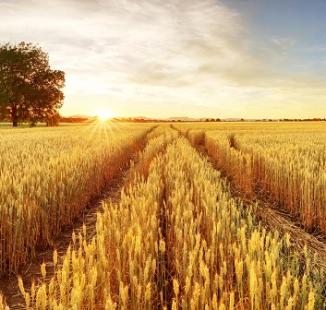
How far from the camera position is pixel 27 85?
4909cm

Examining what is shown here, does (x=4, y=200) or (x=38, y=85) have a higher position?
(x=38, y=85)

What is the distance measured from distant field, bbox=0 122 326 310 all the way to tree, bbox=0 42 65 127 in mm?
41800

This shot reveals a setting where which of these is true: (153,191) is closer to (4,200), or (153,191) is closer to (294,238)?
(4,200)

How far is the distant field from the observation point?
2.13 m

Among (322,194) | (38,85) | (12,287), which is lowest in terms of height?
(12,287)

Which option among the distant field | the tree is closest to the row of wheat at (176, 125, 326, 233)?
the distant field

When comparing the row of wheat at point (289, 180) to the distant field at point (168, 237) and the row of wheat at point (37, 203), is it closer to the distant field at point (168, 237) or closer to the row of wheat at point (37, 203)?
the distant field at point (168, 237)

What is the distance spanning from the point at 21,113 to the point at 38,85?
4309 mm

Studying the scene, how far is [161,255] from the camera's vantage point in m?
2.91

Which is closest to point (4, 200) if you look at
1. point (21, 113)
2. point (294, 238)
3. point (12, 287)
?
point (12, 287)

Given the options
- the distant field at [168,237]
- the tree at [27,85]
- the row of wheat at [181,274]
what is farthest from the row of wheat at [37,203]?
the tree at [27,85]

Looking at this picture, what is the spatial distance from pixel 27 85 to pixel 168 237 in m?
49.7

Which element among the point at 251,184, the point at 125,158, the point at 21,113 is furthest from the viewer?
the point at 21,113

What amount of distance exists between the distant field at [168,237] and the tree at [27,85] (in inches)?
1646
